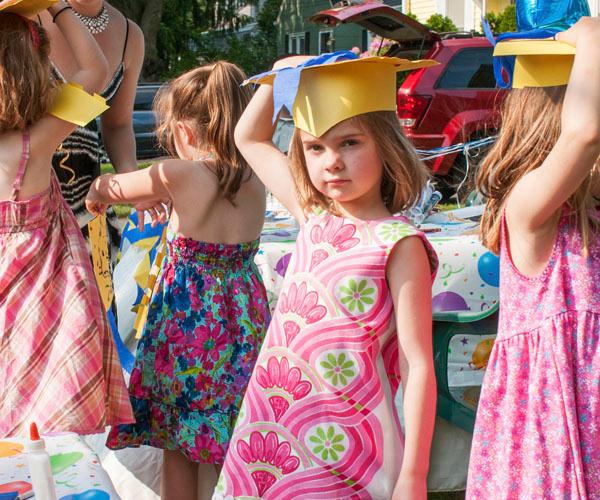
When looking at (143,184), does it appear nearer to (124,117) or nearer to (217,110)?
(217,110)

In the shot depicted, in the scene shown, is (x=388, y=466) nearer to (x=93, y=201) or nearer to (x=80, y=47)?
(x=93, y=201)

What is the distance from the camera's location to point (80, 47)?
2.74m

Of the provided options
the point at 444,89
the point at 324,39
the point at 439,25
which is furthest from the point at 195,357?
the point at 324,39

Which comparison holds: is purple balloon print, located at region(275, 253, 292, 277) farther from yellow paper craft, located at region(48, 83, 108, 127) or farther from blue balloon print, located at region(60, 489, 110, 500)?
Answer: blue balloon print, located at region(60, 489, 110, 500)

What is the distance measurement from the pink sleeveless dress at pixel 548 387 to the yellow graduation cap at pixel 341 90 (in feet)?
1.61

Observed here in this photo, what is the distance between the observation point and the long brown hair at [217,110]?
9.19ft

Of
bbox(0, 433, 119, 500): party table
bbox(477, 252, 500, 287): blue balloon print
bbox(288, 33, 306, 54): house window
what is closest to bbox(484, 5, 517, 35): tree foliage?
bbox(477, 252, 500, 287): blue balloon print

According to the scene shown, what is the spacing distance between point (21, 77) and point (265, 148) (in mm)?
641

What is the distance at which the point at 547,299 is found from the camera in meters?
2.08

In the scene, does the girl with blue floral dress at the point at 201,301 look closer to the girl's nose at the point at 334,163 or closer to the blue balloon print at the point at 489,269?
the girl's nose at the point at 334,163

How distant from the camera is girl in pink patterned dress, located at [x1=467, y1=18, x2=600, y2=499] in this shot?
1.96 metres

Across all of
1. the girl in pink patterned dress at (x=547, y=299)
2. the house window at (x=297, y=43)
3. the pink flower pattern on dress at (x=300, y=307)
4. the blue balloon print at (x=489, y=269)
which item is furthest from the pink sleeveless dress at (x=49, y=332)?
the house window at (x=297, y=43)

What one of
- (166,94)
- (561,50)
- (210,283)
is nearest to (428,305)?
(561,50)

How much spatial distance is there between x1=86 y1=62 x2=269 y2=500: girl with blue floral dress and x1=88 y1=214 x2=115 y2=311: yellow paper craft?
14.1 inches
